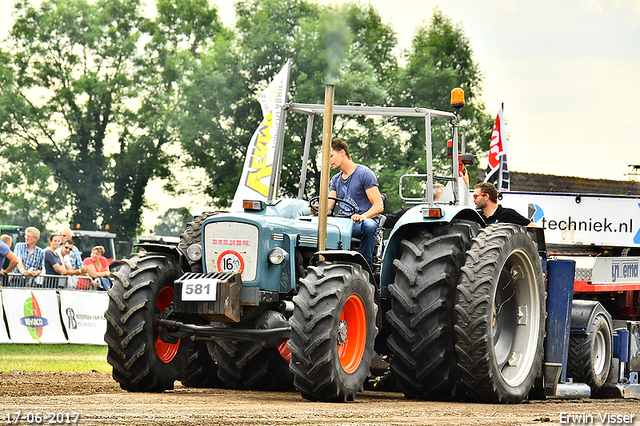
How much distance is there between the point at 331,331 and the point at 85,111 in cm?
3595

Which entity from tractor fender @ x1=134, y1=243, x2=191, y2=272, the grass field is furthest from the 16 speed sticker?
the grass field

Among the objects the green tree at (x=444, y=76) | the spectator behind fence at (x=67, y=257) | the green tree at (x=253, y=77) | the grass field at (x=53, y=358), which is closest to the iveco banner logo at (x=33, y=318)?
the grass field at (x=53, y=358)

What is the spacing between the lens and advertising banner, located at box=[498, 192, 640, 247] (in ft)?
42.1

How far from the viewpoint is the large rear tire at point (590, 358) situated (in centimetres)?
933

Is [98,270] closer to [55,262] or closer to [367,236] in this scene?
[55,262]

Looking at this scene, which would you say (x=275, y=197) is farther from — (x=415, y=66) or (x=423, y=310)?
(x=415, y=66)


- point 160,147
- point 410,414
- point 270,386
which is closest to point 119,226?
point 160,147

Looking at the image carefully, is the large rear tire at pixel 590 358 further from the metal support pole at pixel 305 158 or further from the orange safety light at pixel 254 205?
the orange safety light at pixel 254 205

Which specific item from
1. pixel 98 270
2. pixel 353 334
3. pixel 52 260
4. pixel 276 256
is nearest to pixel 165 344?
pixel 276 256

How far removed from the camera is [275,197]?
27.1 feet

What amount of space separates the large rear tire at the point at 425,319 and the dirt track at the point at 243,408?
200 mm

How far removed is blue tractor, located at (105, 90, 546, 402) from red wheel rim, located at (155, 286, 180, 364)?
1 cm

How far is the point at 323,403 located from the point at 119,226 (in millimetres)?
35254

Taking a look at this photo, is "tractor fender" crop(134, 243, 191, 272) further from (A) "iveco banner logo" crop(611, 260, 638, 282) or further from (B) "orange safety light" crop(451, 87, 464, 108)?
(A) "iveco banner logo" crop(611, 260, 638, 282)
